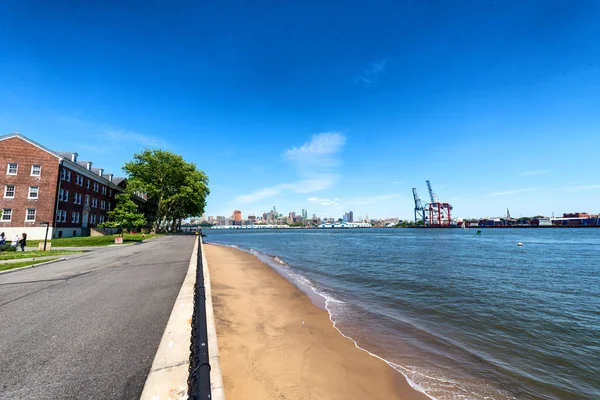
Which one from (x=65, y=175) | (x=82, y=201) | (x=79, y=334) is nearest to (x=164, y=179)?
(x=82, y=201)

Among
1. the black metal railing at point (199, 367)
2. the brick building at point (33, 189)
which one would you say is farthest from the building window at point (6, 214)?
the black metal railing at point (199, 367)

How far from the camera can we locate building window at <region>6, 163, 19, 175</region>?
1289 inches

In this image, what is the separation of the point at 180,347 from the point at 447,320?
30.3ft

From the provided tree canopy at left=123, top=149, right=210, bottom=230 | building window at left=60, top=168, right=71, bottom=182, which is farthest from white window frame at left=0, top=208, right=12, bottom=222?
tree canopy at left=123, top=149, right=210, bottom=230

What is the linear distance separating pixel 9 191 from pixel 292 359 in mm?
45420

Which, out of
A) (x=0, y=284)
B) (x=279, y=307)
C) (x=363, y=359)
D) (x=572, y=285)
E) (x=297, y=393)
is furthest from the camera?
(x=572, y=285)

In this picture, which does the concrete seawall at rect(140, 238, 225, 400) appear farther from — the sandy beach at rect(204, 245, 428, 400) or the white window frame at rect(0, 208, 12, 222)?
the white window frame at rect(0, 208, 12, 222)

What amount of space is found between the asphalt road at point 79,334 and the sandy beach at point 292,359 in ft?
5.66

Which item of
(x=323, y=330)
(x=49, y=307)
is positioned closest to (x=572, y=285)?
(x=323, y=330)

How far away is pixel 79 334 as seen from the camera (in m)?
5.15

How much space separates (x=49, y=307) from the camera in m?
6.79

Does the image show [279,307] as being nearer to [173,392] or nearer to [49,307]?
[49,307]

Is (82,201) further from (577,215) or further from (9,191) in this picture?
(577,215)

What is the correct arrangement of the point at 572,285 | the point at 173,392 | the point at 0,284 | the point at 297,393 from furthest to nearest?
1. the point at 572,285
2. the point at 0,284
3. the point at 297,393
4. the point at 173,392
